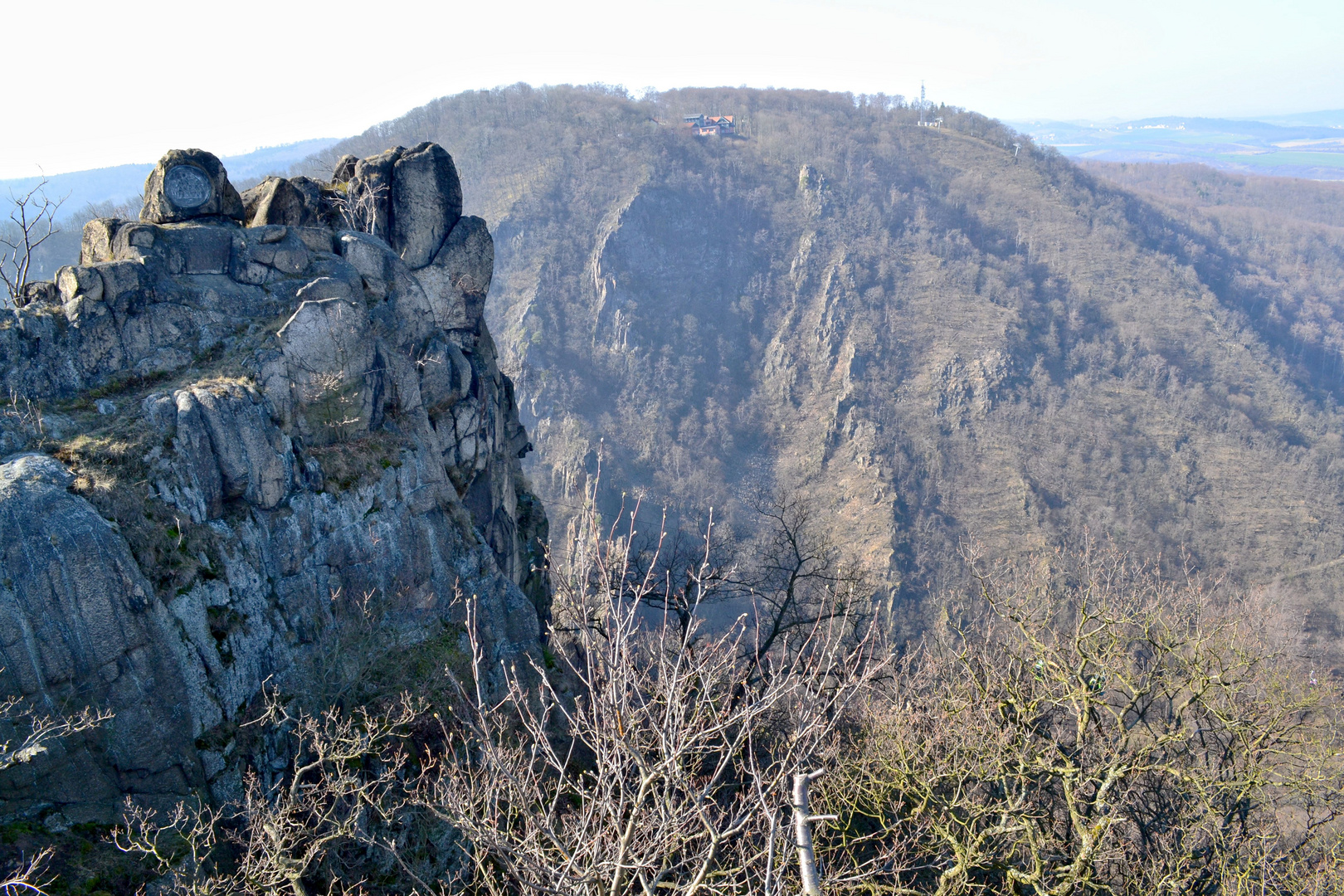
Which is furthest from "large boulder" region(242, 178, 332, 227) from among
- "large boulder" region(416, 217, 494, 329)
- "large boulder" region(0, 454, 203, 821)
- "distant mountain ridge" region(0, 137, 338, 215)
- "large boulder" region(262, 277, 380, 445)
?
"distant mountain ridge" region(0, 137, 338, 215)

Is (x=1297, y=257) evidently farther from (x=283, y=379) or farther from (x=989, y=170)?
(x=283, y=379)

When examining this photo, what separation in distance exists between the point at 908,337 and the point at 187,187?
3623 inches

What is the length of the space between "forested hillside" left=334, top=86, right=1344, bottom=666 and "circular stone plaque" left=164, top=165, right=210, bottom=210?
1989 inches

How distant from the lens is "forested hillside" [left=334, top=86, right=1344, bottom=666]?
76.1 metres

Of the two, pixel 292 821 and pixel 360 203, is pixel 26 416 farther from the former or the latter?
pixel 360 203

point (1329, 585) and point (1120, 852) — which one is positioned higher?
point (1120, 852)

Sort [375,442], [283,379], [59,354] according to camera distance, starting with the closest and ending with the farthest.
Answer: [59,354] → [283,379] → [375,442]

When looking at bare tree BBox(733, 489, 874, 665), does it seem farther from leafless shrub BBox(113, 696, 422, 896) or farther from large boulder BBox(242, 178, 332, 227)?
large boulder BBox(242, 178, 332, 227)

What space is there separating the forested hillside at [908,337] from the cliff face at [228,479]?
48622mm

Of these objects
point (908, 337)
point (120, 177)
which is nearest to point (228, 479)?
point (908, 337)

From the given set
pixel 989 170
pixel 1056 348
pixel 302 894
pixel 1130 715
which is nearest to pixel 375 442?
pixel 302 894

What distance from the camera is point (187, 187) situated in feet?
53.7

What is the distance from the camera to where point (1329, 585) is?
6238 cm

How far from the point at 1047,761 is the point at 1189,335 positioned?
352 ft
